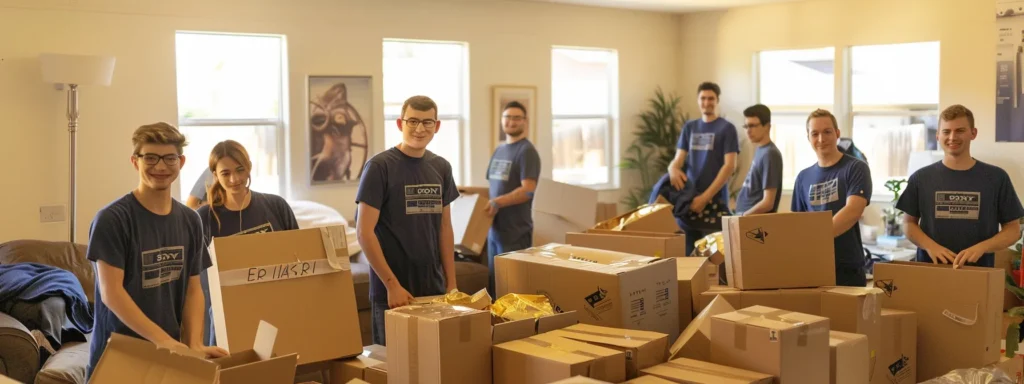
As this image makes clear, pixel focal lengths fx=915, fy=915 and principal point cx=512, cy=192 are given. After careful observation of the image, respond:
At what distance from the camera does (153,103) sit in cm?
588

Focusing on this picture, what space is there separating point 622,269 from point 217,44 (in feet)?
14.2

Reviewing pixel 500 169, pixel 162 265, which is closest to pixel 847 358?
pixel 162 265

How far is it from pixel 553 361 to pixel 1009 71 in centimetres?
582

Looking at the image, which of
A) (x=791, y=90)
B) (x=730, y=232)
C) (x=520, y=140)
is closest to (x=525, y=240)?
(x=520, y=140)

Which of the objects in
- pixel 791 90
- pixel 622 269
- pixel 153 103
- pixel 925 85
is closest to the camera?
pixel 622 269

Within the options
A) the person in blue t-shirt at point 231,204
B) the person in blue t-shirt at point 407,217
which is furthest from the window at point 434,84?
the person in blue t-shirt at point 231,204

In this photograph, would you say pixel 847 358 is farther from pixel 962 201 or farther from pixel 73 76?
pixel 73 76

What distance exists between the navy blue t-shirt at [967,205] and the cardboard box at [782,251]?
0.82m

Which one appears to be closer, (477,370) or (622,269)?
(477,370)

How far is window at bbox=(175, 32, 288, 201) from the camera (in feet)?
20.1

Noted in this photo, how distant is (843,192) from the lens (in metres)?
3.66

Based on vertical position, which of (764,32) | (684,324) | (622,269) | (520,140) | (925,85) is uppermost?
(764,32)

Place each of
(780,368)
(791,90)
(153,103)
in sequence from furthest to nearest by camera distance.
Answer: (791,90)
(153,103)
(780,368)

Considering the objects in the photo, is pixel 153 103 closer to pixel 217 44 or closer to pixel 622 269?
pixel 217 44
